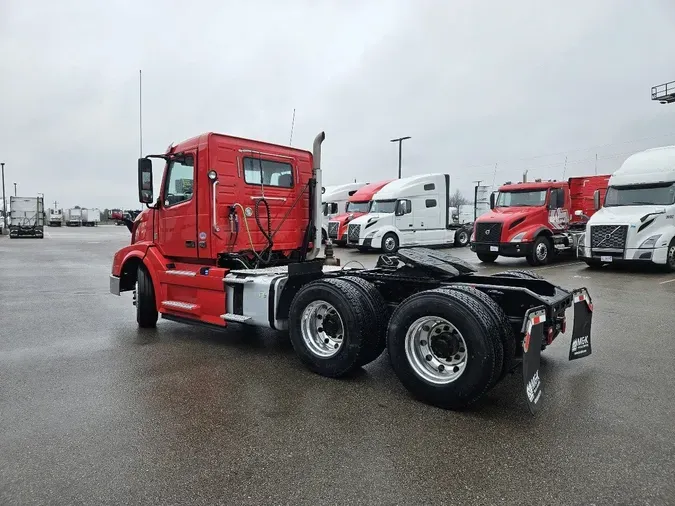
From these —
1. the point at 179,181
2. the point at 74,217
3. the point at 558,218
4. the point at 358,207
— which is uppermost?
the point at 74,217

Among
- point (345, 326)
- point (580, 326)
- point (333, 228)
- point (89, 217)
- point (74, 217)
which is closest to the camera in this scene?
point (345, 326)

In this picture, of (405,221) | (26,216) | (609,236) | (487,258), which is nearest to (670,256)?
(609,236)

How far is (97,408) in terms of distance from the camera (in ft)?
13.2

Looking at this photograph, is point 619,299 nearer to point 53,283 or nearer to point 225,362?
point 225,362

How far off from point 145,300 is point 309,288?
312 centimetres

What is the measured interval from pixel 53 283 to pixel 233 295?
8.33 meters

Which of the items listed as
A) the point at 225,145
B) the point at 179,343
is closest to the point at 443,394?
the point at 179,343

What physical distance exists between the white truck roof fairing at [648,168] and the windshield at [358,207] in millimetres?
11041

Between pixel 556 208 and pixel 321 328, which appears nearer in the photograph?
pixel 321 328

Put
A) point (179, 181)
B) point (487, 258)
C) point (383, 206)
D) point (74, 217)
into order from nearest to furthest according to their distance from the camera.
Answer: point (179, 181)
point (487, 258)
point (383, 206)
point (74, 217)

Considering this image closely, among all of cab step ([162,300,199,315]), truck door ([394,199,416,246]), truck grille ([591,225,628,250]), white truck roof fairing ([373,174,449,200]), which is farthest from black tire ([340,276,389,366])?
white truck roof fairing ([373,174,449,200])

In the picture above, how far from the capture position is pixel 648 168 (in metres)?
13.8

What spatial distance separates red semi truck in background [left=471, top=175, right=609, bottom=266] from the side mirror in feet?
38.6

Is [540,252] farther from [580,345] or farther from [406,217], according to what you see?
[580,345]
